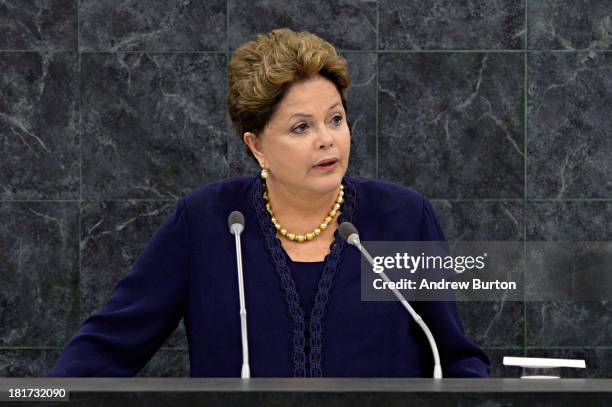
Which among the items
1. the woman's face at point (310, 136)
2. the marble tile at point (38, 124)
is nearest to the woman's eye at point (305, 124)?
the woman's face at point (310, 136)

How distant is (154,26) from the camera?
3891 mm

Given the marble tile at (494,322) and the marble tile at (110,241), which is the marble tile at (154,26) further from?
the marble tile at (494,322)

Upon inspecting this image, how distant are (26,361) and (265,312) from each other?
2.16 meters

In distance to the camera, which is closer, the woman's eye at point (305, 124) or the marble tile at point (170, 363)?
the woman's eye at point (305, 124)

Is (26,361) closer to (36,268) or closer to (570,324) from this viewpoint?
(36,268)

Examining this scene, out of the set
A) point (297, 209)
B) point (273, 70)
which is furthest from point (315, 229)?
point (273, 70)

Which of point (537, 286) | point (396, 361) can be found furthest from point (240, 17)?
point (396, 361)

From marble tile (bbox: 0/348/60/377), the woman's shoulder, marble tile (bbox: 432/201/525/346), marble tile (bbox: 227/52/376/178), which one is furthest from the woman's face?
marble tile (bbox: 0/348/60/377)

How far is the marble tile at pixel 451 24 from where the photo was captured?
12.8ft

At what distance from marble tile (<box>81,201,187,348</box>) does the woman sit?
1768 mm

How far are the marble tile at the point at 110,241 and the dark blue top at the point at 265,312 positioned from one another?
1774 mm

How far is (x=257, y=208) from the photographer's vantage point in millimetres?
2176

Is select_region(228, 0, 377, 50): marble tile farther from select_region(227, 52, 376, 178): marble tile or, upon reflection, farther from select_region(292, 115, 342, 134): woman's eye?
select_region(292, 115, 342, 134): woman's eye

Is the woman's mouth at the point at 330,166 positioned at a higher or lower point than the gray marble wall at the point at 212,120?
lower
